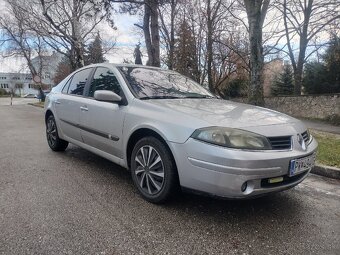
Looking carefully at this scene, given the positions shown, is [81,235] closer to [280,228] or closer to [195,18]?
[280,228]

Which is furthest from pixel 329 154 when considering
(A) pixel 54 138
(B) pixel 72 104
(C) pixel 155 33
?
(C) pixel 155 33

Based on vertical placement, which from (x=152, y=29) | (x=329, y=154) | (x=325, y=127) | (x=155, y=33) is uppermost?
(x=152, y=29)

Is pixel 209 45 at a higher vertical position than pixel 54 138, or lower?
higher

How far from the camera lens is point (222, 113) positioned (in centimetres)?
345

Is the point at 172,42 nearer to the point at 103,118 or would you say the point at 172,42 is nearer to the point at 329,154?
the point at 329,154

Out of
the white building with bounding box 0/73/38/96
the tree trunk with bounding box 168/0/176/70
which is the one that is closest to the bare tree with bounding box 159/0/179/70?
the tree trunk with bounding box 168/0/176/70

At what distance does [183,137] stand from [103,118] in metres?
1.49

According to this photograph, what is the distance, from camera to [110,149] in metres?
4.14

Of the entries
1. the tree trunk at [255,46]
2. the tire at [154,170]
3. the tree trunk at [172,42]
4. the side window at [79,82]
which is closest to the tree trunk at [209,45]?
the tree trunk at [172,42]

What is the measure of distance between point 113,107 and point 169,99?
2.34ft

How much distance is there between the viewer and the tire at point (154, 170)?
3.26m

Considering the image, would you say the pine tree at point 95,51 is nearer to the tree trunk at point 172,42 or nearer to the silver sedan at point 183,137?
the tree trunk at point 172,42

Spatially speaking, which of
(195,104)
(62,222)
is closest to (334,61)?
(195,104)

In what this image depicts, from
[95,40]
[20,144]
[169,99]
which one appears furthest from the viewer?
[95,40]
